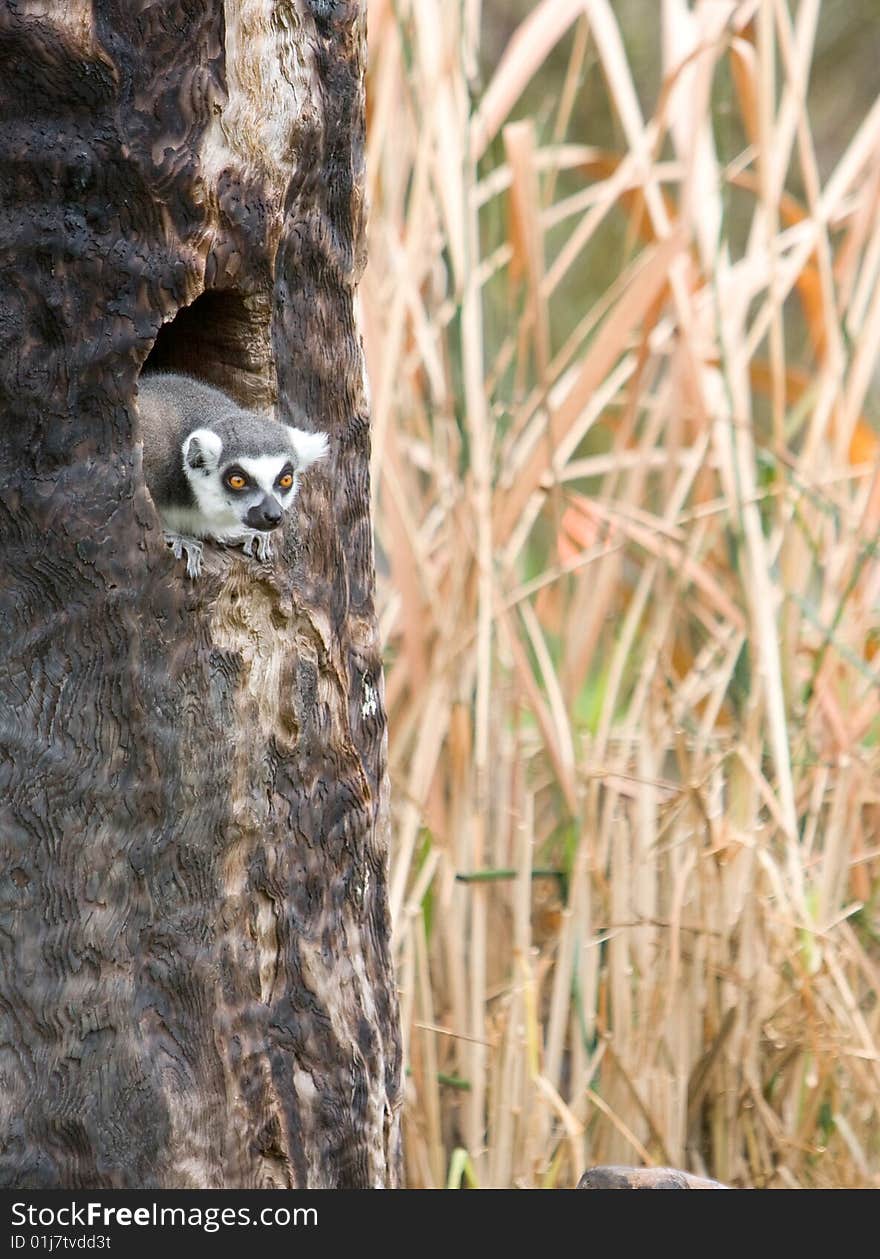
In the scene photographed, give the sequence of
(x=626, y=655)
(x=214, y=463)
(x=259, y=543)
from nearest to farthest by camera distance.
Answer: (x=259, y=543)
(x=214, y=463)
(x=626, y=655)

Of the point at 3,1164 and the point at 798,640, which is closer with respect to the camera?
the point at 3,1164

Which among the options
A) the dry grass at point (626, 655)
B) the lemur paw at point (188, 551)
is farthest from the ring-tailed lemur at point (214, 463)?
the dry grass at point (626, 655)

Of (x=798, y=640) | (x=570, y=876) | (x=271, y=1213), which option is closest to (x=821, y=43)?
(x=798, y=640)

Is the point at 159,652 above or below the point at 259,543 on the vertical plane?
below

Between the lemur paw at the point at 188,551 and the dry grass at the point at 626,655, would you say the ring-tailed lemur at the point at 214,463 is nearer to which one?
the lemur paw at the point at 188,551

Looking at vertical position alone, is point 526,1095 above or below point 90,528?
below

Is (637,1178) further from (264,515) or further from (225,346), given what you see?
(225,346)

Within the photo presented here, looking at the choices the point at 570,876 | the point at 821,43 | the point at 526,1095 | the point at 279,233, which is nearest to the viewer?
the point at 279,233

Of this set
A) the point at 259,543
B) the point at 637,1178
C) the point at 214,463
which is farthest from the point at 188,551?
the point at 637,1178

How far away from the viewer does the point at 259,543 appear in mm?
1865

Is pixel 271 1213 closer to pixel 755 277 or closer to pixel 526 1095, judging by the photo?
pixel 526 1095

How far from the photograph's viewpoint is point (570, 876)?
2.79 metres

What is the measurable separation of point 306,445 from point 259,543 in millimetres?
174

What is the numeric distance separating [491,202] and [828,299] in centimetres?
80
